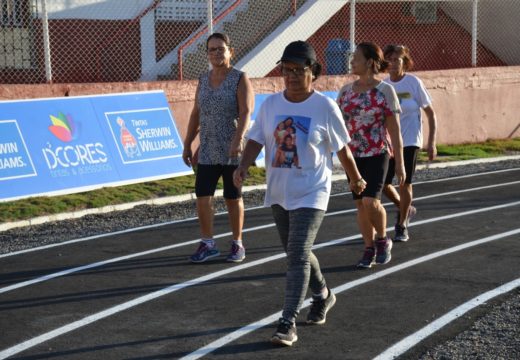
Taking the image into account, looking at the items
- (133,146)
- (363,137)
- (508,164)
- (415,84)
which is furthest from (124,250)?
(508,164)

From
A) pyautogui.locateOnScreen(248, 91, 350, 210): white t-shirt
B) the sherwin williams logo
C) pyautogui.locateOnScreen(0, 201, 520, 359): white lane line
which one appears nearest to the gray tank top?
pyautogui.locateOnScreen(0, 201, 520, 359): white lane line

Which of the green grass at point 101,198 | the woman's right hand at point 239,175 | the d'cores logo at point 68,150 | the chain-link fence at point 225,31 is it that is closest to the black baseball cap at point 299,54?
the woman's right hand at point 239,175

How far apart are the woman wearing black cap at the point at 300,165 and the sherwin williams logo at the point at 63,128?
20.8 ft

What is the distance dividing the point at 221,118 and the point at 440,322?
293 cm

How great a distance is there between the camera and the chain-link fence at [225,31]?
17.4m

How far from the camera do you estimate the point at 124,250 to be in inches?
369

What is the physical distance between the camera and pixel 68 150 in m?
12.3

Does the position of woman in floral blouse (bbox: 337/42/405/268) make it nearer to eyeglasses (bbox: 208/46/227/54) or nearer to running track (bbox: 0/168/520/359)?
running track (bbox: 0/168/520/359)

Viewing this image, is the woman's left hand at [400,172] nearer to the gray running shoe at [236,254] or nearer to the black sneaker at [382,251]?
the black sneaker at [382,251]

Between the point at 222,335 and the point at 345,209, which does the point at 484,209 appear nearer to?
the point at 345,209

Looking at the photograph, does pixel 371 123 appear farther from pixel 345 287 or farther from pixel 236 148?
pixel 345 287

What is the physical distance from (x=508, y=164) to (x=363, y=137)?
863 cm

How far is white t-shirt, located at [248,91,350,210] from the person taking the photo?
20.7 ft

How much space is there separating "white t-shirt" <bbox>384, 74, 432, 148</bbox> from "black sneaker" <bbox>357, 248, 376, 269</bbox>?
60.0 inches
